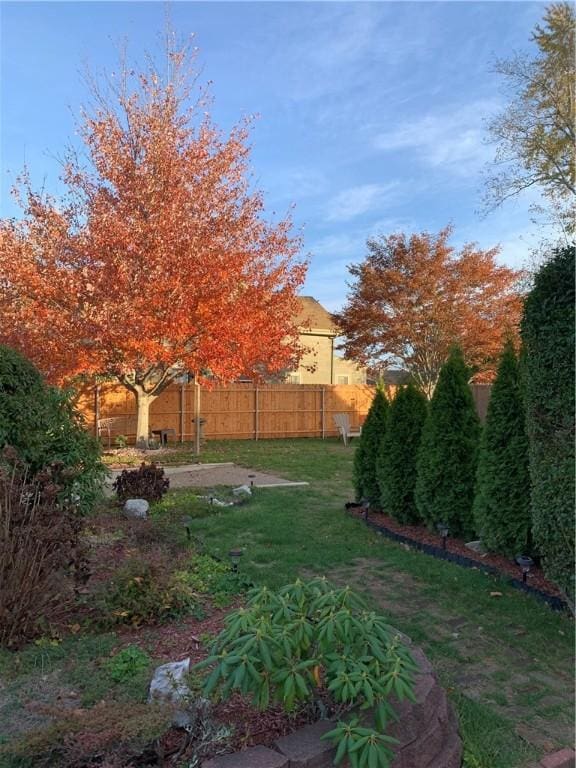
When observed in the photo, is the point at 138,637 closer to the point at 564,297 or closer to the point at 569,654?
the point at 569,654

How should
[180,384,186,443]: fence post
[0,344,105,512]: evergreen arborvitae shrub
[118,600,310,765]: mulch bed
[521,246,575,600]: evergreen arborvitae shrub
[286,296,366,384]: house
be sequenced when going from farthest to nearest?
[286,296,366,384]: house
[180,384,186,443]: fence post
[0,344,105,512]: evergreen arborvitae shrub
[521,246,575,600]: evergreen arborvitae shrub
[118,600,310,765]: mulch bed

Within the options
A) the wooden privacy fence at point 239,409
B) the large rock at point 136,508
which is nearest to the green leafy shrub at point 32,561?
the large rock at point 136,508

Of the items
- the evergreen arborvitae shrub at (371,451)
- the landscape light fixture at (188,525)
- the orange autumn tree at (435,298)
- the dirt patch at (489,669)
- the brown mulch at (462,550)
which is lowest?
the dirt patch at (489,669)

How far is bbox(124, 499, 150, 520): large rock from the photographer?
570 cm

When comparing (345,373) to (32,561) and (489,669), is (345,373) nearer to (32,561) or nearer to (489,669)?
(489,669)

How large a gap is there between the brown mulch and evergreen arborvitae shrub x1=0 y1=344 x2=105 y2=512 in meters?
3.03

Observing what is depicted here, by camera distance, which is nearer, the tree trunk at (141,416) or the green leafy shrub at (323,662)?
the green leafy shrub at (323,662)

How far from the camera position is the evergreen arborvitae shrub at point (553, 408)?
2.86m

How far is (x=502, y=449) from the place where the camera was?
415cm

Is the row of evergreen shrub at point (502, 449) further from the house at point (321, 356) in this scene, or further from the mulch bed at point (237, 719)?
the house at point (321, 356)

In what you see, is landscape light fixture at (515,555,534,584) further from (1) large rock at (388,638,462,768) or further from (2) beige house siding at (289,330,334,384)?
(2) beige house siding at (289,330,334,384)

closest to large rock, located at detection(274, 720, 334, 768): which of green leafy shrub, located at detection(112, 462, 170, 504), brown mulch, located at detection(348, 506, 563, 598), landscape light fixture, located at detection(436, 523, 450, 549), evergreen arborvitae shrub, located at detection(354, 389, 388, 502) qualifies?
brown mulch, located at detection(348, 506, 563, 598)

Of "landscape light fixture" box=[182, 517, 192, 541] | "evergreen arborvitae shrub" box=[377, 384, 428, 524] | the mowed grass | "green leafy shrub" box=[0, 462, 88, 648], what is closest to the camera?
the mowed grass

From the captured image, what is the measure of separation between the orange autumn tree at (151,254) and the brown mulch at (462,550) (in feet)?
19.0
